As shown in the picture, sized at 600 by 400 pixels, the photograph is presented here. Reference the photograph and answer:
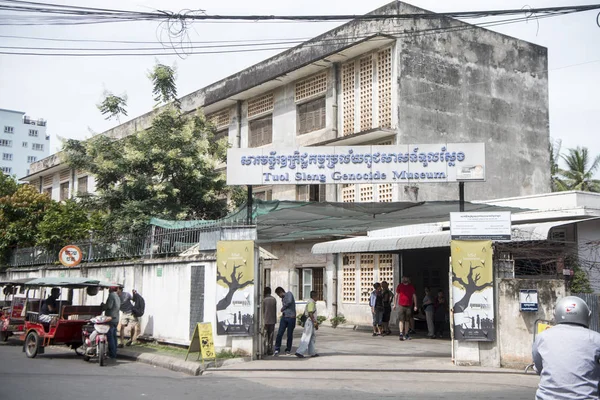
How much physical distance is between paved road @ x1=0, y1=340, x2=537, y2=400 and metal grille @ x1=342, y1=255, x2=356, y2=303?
38.3 ft

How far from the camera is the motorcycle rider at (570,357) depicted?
175 inches

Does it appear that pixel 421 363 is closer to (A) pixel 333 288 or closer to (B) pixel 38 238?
(A) pixel 333 288

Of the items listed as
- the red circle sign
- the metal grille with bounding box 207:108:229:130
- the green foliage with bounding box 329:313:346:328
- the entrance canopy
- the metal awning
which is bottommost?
the green foliage with bounding box 329:313:346:328

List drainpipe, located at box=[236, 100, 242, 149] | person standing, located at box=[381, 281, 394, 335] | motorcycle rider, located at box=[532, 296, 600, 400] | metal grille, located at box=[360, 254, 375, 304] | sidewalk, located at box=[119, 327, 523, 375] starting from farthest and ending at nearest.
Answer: drainpipe, located at box=[236, 100, 242, 149] → metal grille, located at box=[360, 254, 375, 304] → person standing, located at box=[381, 281, 394, 335] → sidewalk, located at box=[119, 327, 523, 375] → motorcycle rider, located at box=[532, 296, 600, 400]

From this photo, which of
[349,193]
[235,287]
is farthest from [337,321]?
[235,287]

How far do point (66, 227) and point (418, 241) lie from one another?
49.6ft

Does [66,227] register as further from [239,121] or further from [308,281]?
[308,281]

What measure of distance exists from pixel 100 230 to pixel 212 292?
10793mm

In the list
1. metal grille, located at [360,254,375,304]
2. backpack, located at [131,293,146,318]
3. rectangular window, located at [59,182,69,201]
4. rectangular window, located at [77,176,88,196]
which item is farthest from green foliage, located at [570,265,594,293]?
rectangular window, located at [59,182,69,201]

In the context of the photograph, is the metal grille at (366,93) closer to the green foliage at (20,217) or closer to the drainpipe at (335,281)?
the drainpipe at (335,281)

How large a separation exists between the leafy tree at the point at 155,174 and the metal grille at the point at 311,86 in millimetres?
4201

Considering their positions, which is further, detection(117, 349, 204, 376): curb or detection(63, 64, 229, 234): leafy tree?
detection(63, 64, 229, 234): leafy tree

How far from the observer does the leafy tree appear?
76.2ft

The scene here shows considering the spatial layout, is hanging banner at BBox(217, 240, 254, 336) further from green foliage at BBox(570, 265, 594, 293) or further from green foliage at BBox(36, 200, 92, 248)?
green foliage at BBox(36, 200, 92, 248)
